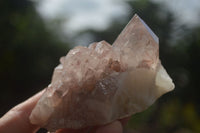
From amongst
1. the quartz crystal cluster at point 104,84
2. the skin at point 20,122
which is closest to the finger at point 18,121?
the skin at point 20,122

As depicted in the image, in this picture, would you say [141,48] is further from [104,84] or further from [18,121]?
[18,121]

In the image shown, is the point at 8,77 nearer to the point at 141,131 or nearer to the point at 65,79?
the point at 141,131

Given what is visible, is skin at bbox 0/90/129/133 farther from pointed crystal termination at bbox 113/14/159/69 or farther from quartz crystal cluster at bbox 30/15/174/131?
pointed crystal termination at bbox 113/14/159/69

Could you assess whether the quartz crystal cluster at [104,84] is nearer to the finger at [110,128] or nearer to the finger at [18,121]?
the finger at [110,128]

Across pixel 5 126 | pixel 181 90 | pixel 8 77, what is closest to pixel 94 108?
pixel 5 126

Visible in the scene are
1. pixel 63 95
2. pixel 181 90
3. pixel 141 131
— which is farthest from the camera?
pixel 181 90

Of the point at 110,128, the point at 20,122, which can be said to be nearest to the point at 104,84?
the point at 110,128
